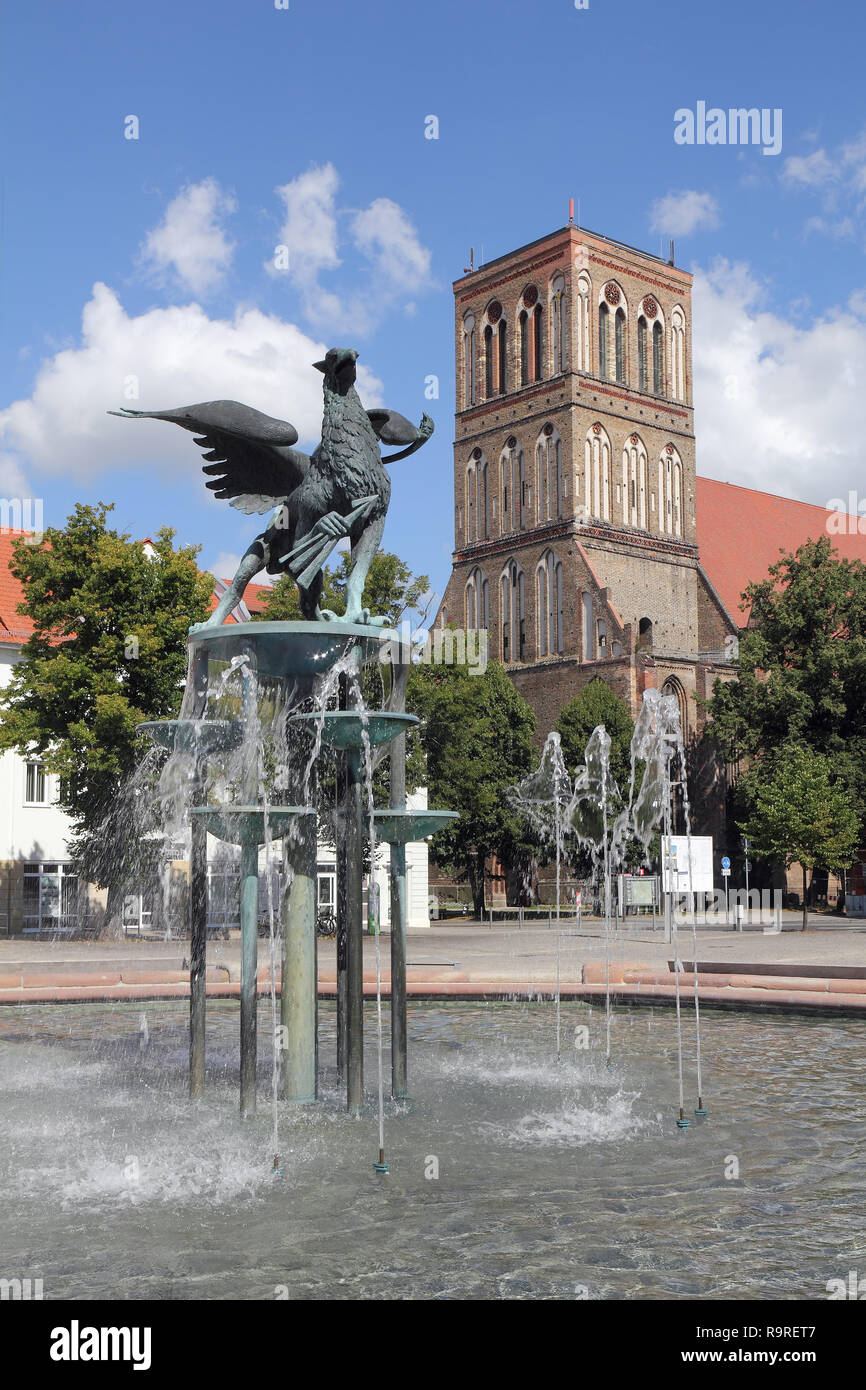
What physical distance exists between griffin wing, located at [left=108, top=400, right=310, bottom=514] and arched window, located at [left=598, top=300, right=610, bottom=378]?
182 ft

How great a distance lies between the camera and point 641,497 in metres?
63.7

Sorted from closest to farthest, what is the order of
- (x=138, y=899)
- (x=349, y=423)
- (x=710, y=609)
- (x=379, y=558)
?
(x=349, y=423)
(x=379, y=558)
(x=138, y=899)
(x=710, y=609)

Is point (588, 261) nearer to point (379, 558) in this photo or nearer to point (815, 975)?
point (379, 558)

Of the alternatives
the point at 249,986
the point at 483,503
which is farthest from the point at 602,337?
the point at 249,986

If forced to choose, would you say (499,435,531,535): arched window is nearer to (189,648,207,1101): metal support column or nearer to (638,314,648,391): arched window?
(638,314,648,391): arched window

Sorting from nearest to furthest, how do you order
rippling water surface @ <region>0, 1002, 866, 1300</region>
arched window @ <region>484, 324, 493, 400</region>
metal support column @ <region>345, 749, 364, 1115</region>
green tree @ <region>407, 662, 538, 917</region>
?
rippling water surface @ <region>0, 1002, 866, 1300</region> < metal support column @ <region>345, 749, 364, 1115</region> < green tree @ <region>407, 662, 538, 917</region> < arched window @ <region>484, 324, 493, 400</region>

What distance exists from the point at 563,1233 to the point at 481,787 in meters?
38.4

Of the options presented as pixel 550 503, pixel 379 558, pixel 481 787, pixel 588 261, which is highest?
pixel 588 261

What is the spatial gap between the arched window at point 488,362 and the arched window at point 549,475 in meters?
4.87

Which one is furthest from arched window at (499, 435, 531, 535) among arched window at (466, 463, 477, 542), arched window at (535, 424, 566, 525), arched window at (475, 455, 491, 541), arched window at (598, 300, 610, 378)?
arched window at (598, 300, 610, 378)

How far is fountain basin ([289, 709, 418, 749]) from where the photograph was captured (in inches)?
334

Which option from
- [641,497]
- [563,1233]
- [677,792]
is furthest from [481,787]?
[563,1233]

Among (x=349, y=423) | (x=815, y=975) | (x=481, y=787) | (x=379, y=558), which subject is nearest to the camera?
(x=349, y=423)

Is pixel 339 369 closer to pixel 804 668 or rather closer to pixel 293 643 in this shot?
pixel 293 643
